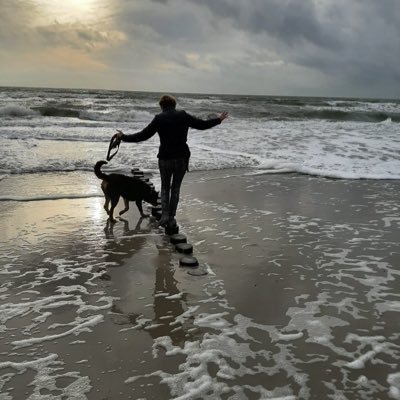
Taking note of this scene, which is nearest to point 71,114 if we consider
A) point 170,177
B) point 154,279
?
point 170,177

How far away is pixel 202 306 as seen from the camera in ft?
12.7

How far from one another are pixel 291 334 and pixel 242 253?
6.17ft

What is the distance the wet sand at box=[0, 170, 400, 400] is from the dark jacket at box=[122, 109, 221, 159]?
1.13 metres

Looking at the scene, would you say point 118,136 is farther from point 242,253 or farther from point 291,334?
point 291,334

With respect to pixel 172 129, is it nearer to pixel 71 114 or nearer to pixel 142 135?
pixel 142 135

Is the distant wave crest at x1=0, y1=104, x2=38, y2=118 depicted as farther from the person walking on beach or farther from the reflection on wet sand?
the person walking on beach

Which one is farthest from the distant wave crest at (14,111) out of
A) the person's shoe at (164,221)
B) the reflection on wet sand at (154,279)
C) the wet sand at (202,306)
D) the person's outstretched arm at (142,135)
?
the person's shoe at (164,221)

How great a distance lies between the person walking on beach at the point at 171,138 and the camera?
5.71m

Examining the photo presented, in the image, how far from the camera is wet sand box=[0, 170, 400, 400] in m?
2.83

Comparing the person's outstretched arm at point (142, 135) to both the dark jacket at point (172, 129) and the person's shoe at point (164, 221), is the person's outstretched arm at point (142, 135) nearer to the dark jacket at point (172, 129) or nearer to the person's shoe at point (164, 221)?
the dark jacket at point (172, 129)

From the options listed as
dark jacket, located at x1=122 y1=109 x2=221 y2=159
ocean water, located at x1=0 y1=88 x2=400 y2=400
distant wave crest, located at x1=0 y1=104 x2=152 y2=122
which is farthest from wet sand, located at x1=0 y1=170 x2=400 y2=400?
distant wave crest, located at x1=0 y1=104 x2=152 y2=122

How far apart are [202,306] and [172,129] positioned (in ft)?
8.56

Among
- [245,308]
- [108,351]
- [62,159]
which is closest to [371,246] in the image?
[245,308]

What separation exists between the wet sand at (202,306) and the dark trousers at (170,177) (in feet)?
1.30
